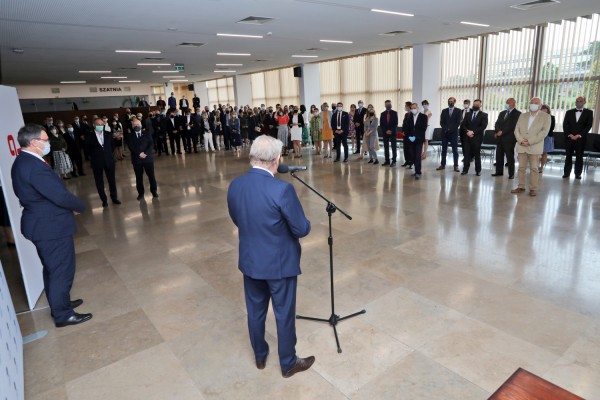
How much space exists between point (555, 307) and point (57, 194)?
4.29 metres

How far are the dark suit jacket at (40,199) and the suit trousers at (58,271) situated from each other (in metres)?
0.09

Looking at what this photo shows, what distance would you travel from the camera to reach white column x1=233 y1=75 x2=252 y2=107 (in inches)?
855

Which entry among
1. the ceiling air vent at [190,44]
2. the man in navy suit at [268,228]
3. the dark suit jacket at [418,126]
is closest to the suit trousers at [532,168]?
the dark suit jacket at [418,126]

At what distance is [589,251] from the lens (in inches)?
173

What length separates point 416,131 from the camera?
8633mm

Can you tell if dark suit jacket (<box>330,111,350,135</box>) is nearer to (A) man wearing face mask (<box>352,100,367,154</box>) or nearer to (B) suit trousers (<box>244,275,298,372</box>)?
(A) man wearing face mask (<box>352,100,367,154</box>)

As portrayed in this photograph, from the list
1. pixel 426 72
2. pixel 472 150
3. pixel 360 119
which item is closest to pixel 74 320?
pixel 472 150

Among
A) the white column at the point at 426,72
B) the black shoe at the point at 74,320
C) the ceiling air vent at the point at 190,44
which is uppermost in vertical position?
the ceiling air vent at the point at 190,44

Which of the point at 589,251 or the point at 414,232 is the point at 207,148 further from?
the point at 589,251

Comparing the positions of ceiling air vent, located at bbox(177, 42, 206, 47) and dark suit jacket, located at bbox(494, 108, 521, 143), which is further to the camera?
ceiling air vent, located at bbox(177, 42, 206, 47)

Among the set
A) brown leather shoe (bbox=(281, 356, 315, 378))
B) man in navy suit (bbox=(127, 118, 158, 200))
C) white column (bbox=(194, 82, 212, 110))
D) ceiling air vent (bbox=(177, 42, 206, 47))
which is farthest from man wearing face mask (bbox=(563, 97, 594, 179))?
white column (bbox=(194, 82, 212, 110))

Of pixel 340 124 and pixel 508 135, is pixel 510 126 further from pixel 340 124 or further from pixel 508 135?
pixel 340 124

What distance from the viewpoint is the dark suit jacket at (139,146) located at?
7457mm

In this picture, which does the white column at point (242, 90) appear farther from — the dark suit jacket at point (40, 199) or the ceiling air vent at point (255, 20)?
the dark suit jacket at point (40, 199)
